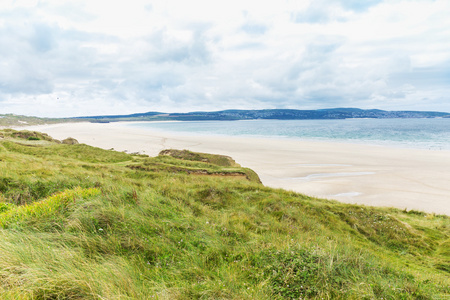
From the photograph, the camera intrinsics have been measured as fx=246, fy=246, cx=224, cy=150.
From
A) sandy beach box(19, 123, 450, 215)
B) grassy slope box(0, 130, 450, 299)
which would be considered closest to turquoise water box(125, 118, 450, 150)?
sandy beach box(19, 123, 450, 215)

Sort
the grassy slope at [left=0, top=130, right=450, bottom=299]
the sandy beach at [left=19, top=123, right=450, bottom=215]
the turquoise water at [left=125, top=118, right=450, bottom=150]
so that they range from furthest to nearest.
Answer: the turquoise water at [left=125, top=118, right=450, bottom=150], the sandy beach at [left=19, top=123, right=450, bottom=215], the grassy slope at [left=0, top=130, right=450, bottom=299]

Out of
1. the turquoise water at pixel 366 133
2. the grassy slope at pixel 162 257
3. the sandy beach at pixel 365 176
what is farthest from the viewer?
A: the turquoise water at pixel 366 133

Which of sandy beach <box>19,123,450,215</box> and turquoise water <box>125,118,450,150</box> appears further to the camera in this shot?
turquoise water <box>125,118,450,150</box>

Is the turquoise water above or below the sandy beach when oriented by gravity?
above

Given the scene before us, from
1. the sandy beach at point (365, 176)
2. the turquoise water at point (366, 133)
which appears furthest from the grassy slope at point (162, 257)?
the turquoise water at point (366, 133)

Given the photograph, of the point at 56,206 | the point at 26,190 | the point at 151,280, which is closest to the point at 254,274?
the point at 151,280

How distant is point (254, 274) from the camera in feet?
13.2

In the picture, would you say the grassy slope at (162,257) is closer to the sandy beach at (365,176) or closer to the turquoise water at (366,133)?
the sandy beach at (365,176)

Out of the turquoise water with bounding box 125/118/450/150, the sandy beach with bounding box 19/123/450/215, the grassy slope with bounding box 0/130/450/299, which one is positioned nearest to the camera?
the grassy slope with bounding box 0/130/450/299

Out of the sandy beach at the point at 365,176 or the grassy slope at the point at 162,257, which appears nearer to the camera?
the grassy slope at the point at 162,257

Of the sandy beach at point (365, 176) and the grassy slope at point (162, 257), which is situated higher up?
the grassy slope at point (162, 257)

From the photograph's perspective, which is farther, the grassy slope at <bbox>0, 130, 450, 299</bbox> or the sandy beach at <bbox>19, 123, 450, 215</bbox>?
the sandy beach at <bbox>19, 123, 450, 215</bbox>

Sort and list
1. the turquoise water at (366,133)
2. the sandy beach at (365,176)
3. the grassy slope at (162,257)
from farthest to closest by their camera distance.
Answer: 1. the turquoise water at (366,133)
2. the sandy beach at (365,176)
3. the grassy slope at (162,257)

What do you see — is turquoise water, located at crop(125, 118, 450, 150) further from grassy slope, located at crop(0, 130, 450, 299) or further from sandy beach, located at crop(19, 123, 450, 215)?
grassy slope, located at crop(0, 130, 450, 299)
